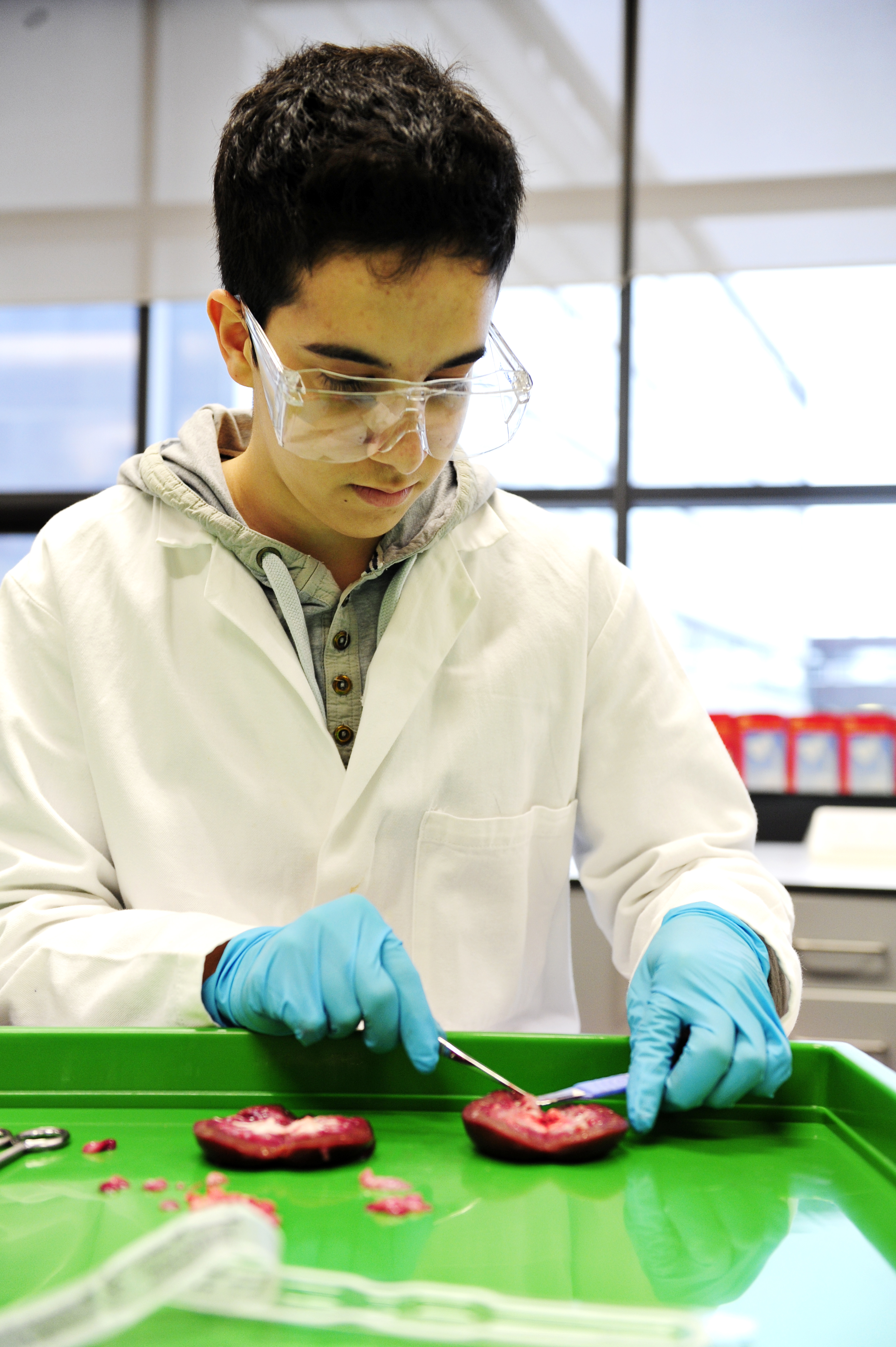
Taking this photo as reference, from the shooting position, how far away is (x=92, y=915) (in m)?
1.06

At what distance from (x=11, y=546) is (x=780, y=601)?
236 cm

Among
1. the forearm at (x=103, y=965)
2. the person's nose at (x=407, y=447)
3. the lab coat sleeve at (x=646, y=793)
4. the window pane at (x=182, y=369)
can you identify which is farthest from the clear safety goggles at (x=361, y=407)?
the window pane at (x=182, y=369)

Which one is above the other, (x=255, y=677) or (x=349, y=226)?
(x=349, y=226)

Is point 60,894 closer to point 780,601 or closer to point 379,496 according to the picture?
point 379,496

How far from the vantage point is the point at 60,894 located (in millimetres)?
1094

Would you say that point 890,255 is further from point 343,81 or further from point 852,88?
point 343,81

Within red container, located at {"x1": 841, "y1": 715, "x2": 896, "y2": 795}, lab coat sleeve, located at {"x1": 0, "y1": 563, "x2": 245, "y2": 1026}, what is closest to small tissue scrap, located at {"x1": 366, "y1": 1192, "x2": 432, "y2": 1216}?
lab coat sleeve, located at {"x1": 0, "y1": 563, "x2": 245, "y2": 1026}

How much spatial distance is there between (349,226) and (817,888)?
5.82ft

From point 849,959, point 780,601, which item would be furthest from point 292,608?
point 780,601

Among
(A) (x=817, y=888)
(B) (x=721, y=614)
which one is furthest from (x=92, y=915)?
(B) (x=721, y=614)

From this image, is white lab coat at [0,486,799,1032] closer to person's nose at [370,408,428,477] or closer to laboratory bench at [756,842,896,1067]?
person's nose at [370,408,428,477]

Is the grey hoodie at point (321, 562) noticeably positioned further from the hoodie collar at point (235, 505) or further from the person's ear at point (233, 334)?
the person's ear at point (233, 334)

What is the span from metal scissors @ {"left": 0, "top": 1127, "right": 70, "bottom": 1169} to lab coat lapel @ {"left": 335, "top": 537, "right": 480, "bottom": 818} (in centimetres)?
46

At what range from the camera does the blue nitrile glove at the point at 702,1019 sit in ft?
2.71
